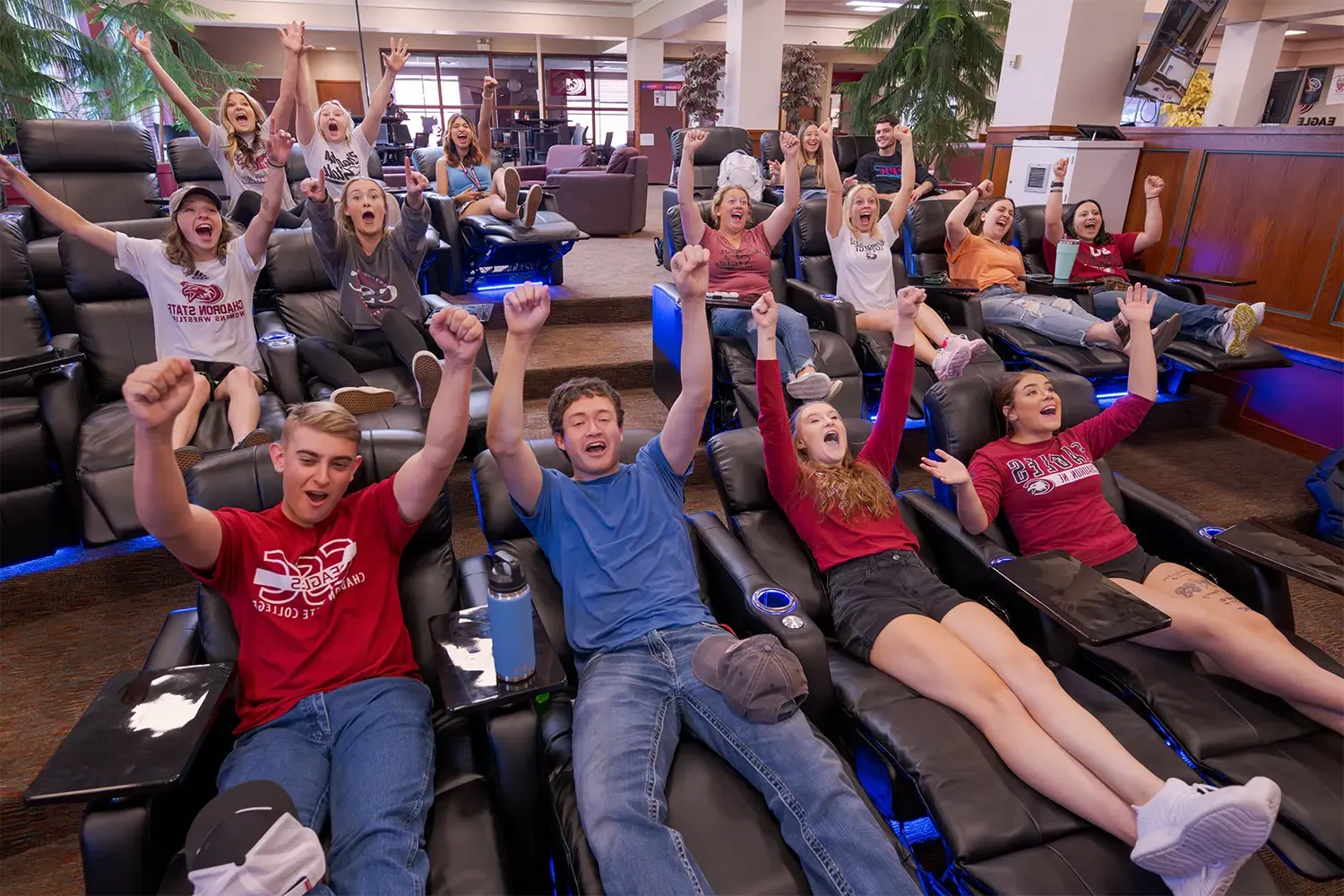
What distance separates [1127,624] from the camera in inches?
63.7

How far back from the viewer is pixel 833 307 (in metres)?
3.59

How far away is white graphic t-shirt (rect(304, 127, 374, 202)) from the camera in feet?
12.8

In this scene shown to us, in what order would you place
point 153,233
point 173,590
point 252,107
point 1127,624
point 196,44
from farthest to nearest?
point 196,44 < point 252,107 < point 153,233 < point 173,590 < point 1127,624

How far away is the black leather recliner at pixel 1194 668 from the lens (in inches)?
60.0

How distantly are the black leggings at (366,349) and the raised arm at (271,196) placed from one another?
38 cm

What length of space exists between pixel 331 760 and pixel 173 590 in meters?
1.53

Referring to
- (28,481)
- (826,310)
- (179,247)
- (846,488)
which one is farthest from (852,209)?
(28,481)

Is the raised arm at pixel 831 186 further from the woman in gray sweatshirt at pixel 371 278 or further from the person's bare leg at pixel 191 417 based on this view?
the person's bare leg at pixel 191 417

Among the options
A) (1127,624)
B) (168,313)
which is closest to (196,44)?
(168,313)

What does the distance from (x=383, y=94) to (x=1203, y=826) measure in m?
4.27

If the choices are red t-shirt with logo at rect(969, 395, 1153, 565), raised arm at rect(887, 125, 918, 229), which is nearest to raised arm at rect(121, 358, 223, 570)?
red t-shirt with logo at rect(969, 395, 1153, 565)

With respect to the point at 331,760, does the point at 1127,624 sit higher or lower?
higher

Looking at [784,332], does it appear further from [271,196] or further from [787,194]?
[271,196]

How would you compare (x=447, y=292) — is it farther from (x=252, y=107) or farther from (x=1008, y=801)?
(x=1008, y=801)
